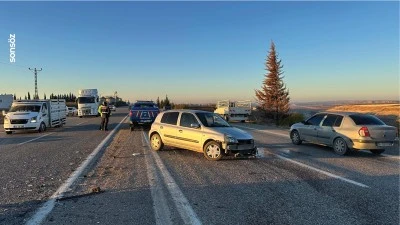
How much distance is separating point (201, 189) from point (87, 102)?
1566 inches

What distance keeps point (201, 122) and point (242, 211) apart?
6042 millimetres

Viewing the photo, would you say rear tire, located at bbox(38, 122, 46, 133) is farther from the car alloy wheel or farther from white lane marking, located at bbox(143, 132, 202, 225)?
white lane marking, located at bbox(143, 132, 202, 225)

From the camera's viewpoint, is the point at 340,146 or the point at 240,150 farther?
the point at 340,146

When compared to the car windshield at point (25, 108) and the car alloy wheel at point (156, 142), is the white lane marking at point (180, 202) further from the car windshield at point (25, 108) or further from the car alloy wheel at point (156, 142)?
A: the car windshield at point (25, 108)

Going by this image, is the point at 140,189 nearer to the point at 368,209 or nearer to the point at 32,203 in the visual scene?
the point at 32,203

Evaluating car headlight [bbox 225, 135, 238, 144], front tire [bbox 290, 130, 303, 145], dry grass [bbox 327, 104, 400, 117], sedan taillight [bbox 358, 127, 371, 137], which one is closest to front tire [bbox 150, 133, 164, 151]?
car headlight [bbox 225, 135, 238, 144]

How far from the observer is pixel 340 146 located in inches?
479

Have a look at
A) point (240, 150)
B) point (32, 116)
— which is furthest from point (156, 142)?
point (32, 116)

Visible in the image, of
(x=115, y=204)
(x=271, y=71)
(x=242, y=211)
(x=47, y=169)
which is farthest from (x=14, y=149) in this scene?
(x=271, y=71)

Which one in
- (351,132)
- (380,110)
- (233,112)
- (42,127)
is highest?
(380,110)

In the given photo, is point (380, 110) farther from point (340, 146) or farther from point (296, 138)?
point (340, 146)

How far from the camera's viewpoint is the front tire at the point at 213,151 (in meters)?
10.5

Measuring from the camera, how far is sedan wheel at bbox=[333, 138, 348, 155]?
12.0m

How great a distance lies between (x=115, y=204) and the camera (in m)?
6.03
